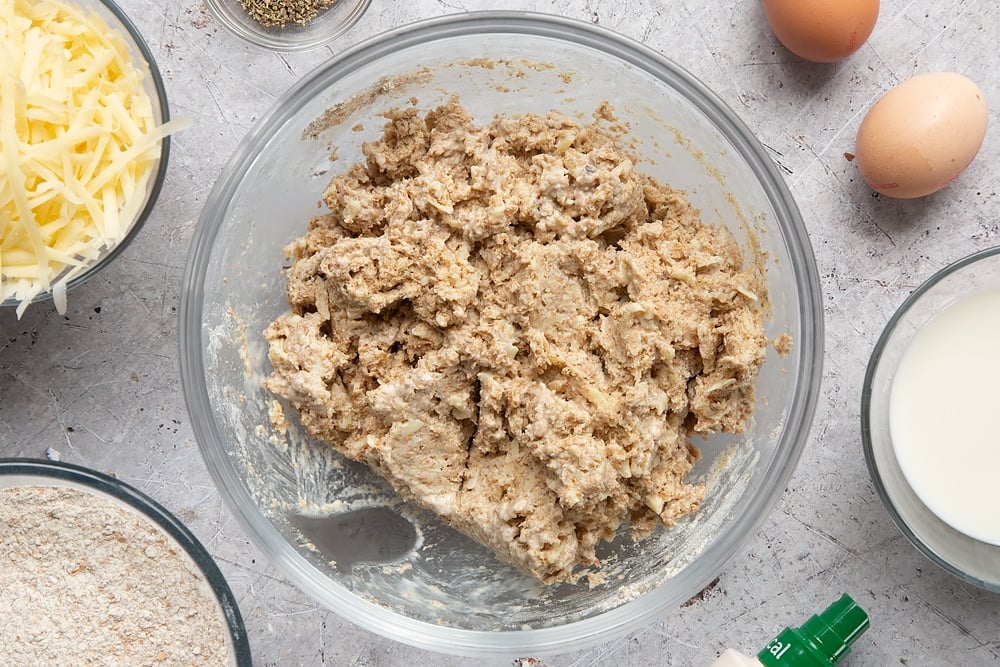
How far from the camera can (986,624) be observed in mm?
2197

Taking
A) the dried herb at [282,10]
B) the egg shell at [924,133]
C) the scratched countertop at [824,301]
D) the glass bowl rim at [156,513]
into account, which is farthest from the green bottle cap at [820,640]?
the dried herb at [282,10]

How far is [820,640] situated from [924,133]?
118 centimetres

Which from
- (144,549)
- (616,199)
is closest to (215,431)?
(144,549)

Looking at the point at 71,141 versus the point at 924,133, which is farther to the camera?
the point at 924,133

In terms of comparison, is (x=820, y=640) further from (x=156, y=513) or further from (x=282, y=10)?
(x=282, y=10)

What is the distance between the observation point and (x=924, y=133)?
6.54 feet

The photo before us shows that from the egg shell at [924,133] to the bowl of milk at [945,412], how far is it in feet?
0.74

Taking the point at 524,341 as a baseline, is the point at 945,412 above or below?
below

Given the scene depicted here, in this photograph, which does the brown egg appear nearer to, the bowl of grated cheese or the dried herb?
the dried herb

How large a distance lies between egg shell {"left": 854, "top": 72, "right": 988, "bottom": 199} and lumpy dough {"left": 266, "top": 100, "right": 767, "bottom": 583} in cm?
51

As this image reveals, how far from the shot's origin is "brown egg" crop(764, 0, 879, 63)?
201 centimetres

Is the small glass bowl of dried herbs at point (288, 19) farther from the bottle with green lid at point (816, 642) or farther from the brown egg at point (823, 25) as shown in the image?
the bottle with green lid at point (816, 642)

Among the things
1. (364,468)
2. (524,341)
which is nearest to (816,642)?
(524,341)

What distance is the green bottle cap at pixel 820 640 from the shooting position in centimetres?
198
